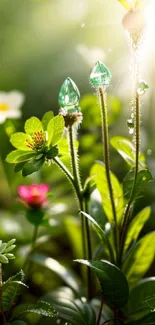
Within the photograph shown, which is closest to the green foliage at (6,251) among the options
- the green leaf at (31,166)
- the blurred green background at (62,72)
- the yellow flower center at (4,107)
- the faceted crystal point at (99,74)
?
the green leaf at (31,166)

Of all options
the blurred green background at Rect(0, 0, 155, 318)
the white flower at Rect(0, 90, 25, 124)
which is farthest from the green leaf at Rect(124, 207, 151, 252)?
the white flower at Rect(0, 90, 25, 124)

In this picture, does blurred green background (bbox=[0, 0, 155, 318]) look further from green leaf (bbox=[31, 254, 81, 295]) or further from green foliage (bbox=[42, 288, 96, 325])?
green foliage (bbox=[42, 288, 96, 325])

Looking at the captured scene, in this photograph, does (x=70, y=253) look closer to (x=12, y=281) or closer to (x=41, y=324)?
(x=41, y=324)

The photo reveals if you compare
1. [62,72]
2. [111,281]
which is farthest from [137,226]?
[62,72]

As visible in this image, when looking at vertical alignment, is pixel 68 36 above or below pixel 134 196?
above

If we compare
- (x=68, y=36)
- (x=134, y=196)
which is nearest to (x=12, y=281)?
(x=134, y=196)

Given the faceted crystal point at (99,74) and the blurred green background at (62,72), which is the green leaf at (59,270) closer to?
the blurred green background at (62,72)
